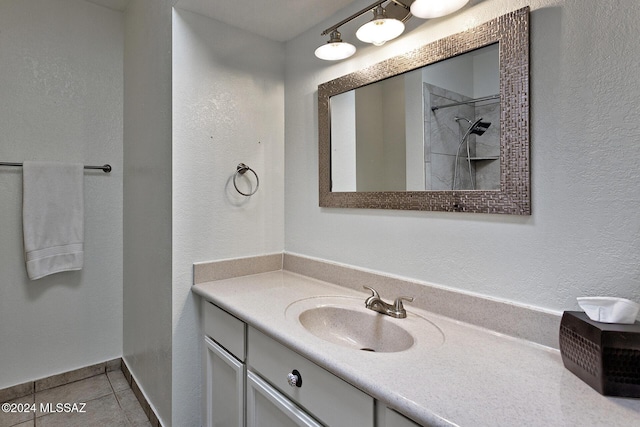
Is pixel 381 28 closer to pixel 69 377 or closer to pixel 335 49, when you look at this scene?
pixel 335 49

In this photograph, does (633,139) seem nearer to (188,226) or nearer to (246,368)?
(246,368)

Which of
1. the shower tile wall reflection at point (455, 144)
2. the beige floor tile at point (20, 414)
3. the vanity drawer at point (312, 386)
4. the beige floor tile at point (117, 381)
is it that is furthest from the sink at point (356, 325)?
the beige floor tile at point (20, 414)

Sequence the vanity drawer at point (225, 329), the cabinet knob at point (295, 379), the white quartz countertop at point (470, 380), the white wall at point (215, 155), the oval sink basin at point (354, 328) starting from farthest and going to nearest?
the white wall at point (215, 155) → the vanity drawer at point (225, 329) → the oval sink basin at point (354, 328) → the cabinet knob at point (295, 379) → the white quartz countertop at point (470, 380)

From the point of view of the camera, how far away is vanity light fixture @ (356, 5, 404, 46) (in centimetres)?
113

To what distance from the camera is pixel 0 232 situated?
1.84 m

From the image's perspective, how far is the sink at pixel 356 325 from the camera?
102 cm

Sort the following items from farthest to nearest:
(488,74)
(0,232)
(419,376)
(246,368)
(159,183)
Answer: (0,232) < (159,183) < (246,368) < (488,74) < (419,376)

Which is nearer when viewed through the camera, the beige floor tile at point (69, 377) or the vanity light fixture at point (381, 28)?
the vanity light fixture at point (381, 28)

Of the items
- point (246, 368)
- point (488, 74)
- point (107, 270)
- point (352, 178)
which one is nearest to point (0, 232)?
point (107, 270)

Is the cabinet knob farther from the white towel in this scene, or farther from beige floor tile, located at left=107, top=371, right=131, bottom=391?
the white towel

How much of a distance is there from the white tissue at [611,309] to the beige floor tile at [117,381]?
7.87 feet

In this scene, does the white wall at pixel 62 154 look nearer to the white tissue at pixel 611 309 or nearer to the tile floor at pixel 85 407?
the tile floor at pixel 85 407

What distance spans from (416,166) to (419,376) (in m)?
0.74

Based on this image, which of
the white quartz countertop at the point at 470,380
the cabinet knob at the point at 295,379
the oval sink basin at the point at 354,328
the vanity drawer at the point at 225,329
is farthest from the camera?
the vanity drawer at the point at 225,329
